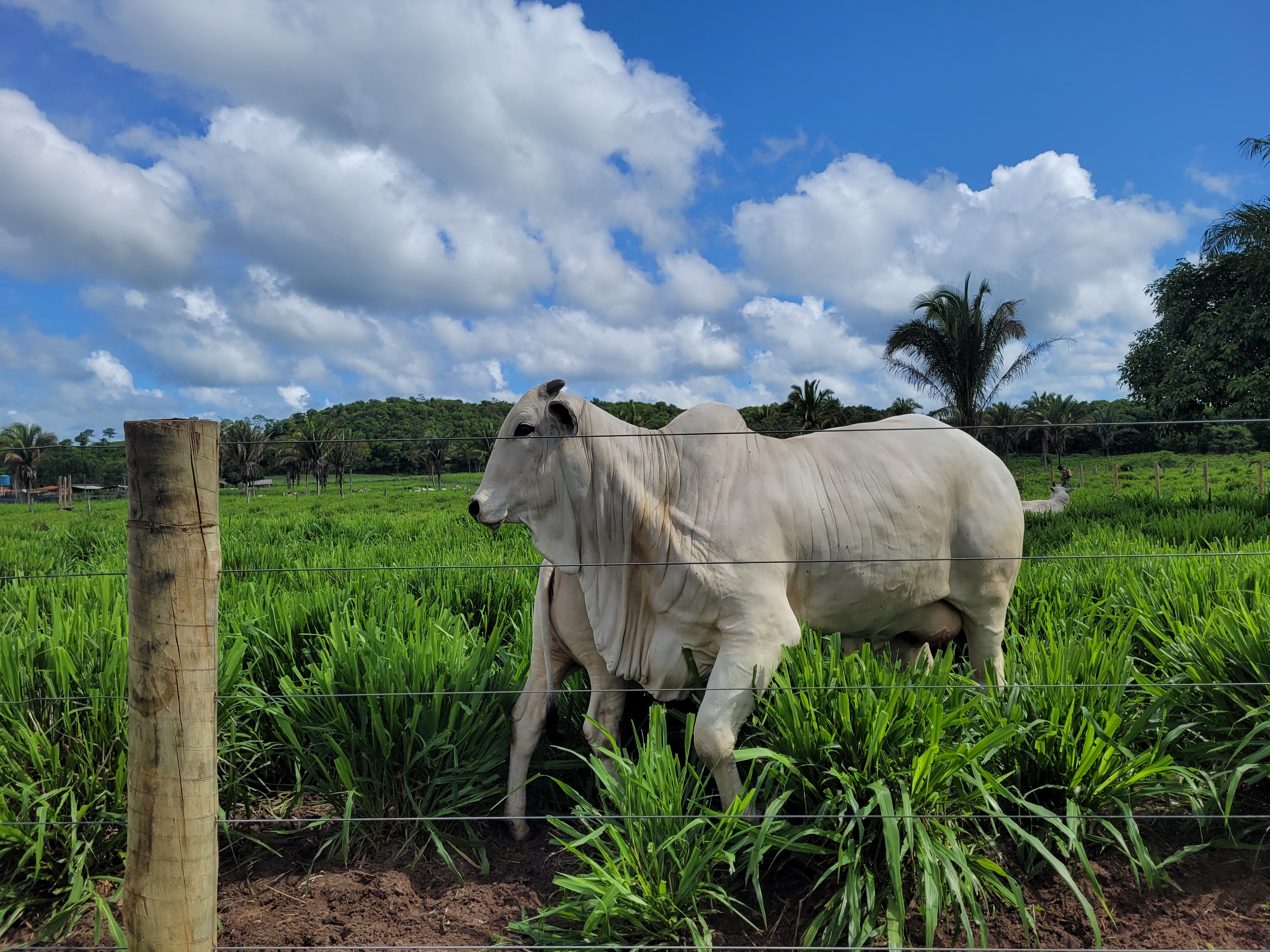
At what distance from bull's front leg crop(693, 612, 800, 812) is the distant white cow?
6.47 feet

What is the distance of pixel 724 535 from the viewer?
111 inches

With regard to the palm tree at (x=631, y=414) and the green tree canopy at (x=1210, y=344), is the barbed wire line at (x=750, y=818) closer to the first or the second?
the palm tree at (x=631, y=414)

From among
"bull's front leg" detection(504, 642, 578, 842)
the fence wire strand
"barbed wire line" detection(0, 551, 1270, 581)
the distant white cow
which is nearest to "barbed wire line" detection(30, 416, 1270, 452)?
the fence wire strand

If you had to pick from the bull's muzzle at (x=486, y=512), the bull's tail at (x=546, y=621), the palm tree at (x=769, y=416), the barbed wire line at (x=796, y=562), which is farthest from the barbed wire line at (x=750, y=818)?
the palm tree at (x=769, y=416)

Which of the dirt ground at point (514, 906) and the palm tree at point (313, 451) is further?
the palm tree at point (313, 451)

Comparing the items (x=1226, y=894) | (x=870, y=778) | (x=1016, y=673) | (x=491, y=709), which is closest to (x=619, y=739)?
(x=491, y=709)

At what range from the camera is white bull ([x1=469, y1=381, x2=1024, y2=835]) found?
2.73 m

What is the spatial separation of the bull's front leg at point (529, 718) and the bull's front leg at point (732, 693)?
27.1 inches

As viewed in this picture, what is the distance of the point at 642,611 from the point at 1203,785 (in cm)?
211

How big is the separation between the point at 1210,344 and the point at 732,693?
27.1 meters

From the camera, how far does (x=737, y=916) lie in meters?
2.41

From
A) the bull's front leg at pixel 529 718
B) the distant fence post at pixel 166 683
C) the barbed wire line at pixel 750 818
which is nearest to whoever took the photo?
the distant fence post at pixel 166 683

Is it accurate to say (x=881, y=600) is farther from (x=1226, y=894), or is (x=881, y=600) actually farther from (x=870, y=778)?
(x=1226, y=894)

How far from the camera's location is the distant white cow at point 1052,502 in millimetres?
3996
